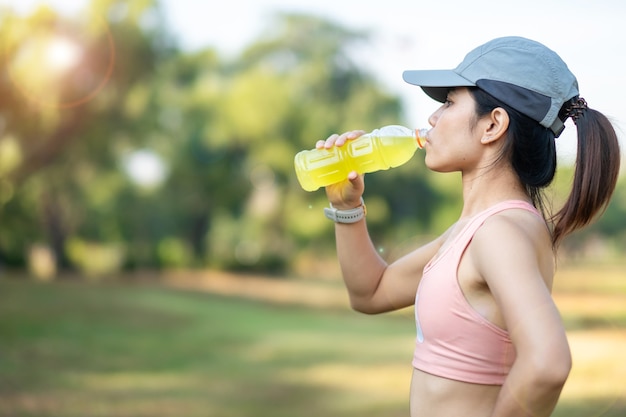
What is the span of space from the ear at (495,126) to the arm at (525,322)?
0.23 m

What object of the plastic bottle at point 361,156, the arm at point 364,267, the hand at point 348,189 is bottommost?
the arm at point 364,267

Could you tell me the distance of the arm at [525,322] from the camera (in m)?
1.43

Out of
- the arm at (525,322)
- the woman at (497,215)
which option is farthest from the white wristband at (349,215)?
the arm at (525,322)

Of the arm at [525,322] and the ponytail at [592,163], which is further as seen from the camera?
the ponytail at [592,163]

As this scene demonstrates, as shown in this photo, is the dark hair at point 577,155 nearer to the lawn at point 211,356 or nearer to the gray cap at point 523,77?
the gray cap at point 523,77

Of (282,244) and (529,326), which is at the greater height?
(282,244)

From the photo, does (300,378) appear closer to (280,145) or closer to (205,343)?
(205,343)

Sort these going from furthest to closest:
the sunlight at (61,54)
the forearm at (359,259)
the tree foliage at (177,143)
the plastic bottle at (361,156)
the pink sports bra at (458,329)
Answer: the tree foliage at (177,143) < the sunlight at (61,54) < the plastic bottle at (361,156) < the forearm at (359,259) < the pink sports bra at (458,329)

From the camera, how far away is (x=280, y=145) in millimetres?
24875

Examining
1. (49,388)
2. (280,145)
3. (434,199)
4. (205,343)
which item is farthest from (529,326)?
(434,199)

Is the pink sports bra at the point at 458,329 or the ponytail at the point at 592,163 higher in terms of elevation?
the ponytail at the point at 592,163

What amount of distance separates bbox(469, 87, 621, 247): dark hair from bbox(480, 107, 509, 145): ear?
0.04 ft

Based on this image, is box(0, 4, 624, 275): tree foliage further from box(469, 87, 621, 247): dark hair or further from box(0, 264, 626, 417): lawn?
box(469, 87, 621, 247): dark hair

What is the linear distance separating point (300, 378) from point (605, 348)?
573 cm
